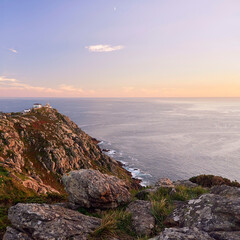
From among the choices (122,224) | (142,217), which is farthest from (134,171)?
(122,224)

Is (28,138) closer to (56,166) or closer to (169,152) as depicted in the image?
(56,166)

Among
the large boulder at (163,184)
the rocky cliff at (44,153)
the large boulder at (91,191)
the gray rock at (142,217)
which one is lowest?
the rocky cliff at (44,153)

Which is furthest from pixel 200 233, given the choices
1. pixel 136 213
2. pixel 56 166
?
pixel 56 166

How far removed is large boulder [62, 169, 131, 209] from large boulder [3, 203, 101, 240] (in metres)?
2.57

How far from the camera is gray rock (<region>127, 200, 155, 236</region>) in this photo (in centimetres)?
855

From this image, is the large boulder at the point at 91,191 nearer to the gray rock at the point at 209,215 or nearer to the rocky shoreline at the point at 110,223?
the rocky shoreline at the point at 110,223

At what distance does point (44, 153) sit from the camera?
56719 mm

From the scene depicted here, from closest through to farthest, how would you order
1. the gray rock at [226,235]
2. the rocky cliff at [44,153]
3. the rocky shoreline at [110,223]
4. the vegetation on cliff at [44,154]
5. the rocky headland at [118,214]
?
1. the gray rock at [226,235]
2. the rocky shoreline at [110,223]
3. the rocky headland at [118,214]
4. the vegetation on cliff at [44,154]
5. the rocky cliff at [44,153]

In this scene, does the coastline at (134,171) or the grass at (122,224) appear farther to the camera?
the coastline at (134,171)

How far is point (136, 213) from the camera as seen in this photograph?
9969 millimetres

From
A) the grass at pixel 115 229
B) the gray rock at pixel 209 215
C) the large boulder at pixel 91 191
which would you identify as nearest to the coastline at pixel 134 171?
the large boulder at pixel 91 191

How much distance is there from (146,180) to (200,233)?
217ft

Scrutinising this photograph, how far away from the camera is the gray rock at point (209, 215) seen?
7.14 meters

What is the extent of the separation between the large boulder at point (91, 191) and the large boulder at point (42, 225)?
257 cm
